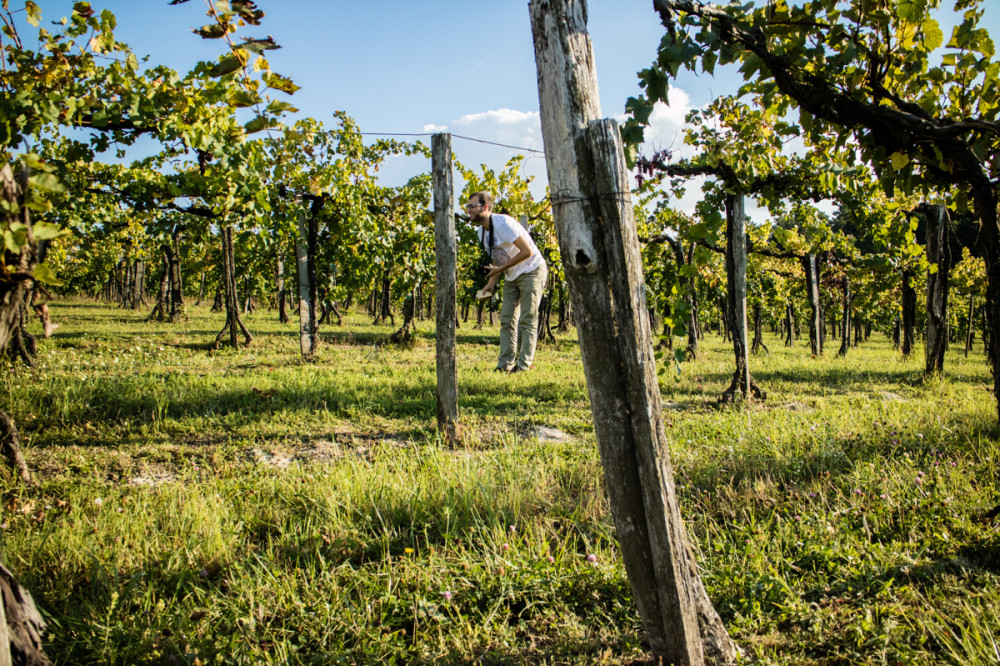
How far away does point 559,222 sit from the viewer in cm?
175

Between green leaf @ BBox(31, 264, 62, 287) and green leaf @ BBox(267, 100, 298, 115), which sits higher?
green leaf @ BBox(267, 100, 298, 115)

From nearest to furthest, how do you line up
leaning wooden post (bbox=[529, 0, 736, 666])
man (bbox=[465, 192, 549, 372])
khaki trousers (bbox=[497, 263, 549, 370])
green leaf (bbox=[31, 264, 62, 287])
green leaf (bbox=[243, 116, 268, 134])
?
green leaf (bbox=[31, 264, 62, 287])
leaning wooden post (bbox=[529, 0, 736, 666])
green leaf (bbox=[243, 116, 268, 134])
man (bbox=[465, 192, 549, 372])
khaki trousers (bbox=[497, 263, 549, 370])

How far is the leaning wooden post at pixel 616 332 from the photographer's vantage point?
167 centimetres

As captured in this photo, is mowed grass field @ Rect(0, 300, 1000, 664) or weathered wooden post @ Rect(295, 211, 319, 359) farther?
weathered wooden post @ Rect(295, 211, 319, 359)

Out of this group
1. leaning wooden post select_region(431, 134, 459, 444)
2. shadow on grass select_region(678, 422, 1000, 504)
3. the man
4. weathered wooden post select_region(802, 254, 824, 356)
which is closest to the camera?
shadow on grass select_region(678, 422, 1000, 504)

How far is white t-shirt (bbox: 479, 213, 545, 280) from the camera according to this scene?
5738mm

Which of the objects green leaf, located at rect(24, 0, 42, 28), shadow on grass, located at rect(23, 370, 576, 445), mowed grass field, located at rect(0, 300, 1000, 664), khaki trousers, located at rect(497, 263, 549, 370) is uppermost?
green leaf, located at rect(24, 0, 42, 28)

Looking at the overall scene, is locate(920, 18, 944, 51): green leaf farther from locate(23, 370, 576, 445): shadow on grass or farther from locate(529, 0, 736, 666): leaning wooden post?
locate(23, 370, 576, 445): shadow on grass

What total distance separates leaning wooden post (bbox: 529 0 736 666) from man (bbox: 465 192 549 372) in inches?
148

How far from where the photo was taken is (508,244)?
5.86 meters

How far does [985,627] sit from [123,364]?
9.69 m

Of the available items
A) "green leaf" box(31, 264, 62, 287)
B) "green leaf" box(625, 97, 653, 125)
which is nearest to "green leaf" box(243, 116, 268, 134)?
"green leaf" box(31, 264, 62, 287)

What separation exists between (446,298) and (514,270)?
1846 mm

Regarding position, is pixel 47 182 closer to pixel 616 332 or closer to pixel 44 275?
pixel 44 275
